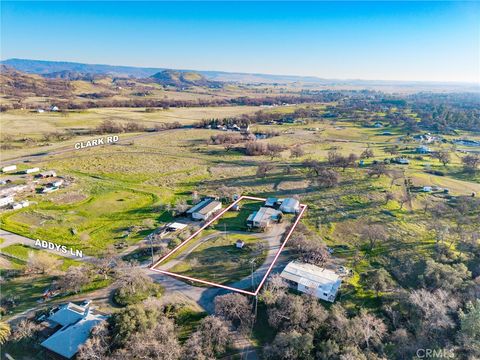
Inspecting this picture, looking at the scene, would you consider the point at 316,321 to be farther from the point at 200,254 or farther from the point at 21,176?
the point at 21,176

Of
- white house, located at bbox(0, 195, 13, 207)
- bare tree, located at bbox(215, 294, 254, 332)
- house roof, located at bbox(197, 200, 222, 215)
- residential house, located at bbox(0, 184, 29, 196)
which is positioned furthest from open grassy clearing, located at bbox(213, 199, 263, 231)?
residential house, located at bbox(0, 184, 29, 196)

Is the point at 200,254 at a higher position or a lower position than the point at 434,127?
lower

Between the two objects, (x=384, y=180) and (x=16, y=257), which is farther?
(x=384, y=180)

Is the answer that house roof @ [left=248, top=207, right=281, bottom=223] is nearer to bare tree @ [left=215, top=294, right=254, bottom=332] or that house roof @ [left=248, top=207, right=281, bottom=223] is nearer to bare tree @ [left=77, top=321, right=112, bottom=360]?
bare tree @ [left=215, top=294, right=254, bottom=332]

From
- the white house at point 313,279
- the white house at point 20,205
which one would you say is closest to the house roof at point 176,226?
the white house at point 313,279

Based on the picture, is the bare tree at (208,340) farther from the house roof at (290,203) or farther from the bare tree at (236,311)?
the house roof at (290,203)

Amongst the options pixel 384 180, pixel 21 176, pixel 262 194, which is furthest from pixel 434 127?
pixel 21 176

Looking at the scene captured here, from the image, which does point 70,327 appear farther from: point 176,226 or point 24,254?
point 176,226
